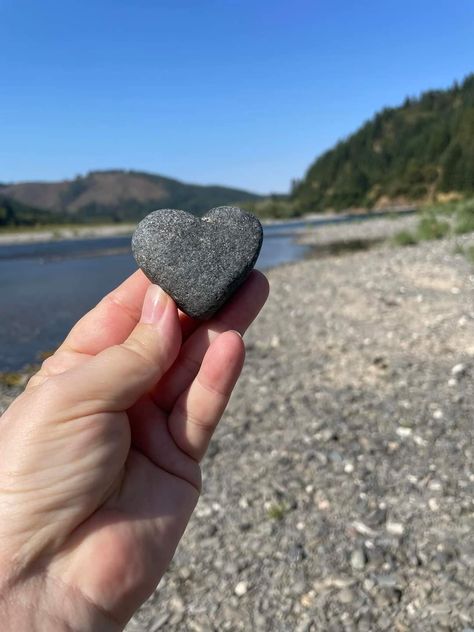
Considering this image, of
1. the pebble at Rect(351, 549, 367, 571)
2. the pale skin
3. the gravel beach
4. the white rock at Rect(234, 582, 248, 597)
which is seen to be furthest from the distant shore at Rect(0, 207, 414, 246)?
the pale skin

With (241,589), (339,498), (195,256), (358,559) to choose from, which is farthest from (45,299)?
(195,256)

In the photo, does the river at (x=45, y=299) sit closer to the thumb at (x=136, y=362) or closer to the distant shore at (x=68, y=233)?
the thumb at (x=136, y=362)

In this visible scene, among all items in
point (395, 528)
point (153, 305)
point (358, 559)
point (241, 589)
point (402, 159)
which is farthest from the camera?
point (402, 159)

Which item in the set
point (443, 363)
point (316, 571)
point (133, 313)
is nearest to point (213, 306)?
point (133, 313)

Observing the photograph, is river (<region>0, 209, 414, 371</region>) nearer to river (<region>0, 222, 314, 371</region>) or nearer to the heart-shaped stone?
river (<region>0, 222, 314, 371</region>)

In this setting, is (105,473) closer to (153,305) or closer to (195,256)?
(153,305)

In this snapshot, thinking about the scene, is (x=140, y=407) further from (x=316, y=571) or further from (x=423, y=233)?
(x=423, y=233)
